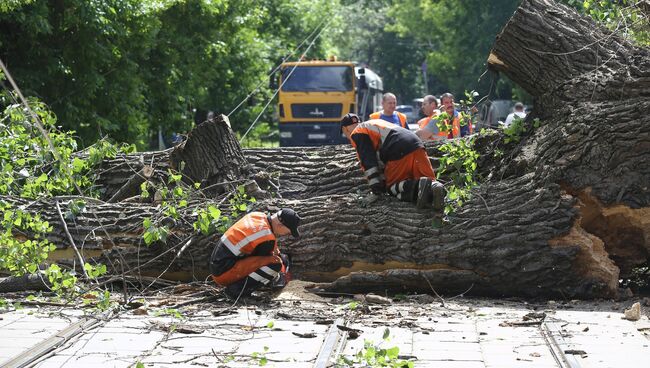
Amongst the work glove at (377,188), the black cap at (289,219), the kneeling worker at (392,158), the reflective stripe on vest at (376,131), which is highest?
the reflective stripe on vest at (376,131)

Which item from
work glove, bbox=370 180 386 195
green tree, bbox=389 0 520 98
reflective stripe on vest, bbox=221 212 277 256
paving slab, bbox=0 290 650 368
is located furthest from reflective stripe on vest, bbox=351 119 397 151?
green tree, bbox=389 0 520 98

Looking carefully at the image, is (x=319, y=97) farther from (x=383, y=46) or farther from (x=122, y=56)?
(x=383, y=46)

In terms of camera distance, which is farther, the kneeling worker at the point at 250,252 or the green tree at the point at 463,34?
the green tree at the point at 463,34

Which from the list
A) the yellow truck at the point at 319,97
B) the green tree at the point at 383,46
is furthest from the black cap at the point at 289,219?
the green tree at the point at 383,46

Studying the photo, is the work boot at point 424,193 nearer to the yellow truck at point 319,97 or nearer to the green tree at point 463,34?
the yellow truck at point 319,97

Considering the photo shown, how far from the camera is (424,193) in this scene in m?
8.72

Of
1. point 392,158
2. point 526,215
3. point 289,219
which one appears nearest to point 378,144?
point 392,158

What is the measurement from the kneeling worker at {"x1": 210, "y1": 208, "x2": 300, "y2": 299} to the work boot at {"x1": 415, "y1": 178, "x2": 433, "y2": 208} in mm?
1094

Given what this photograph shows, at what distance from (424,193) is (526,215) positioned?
887mm

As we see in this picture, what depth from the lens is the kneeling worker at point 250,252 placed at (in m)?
8.38

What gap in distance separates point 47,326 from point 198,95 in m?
18.3

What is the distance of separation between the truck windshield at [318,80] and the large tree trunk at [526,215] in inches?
708

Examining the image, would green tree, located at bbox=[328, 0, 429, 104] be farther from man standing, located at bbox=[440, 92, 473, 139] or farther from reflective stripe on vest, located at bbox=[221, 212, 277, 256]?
reflective stripe on vest, located at bbox=[221, 212, 277, 256]

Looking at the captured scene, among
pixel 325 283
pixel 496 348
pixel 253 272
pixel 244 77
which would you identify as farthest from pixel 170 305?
pixel 244 77
